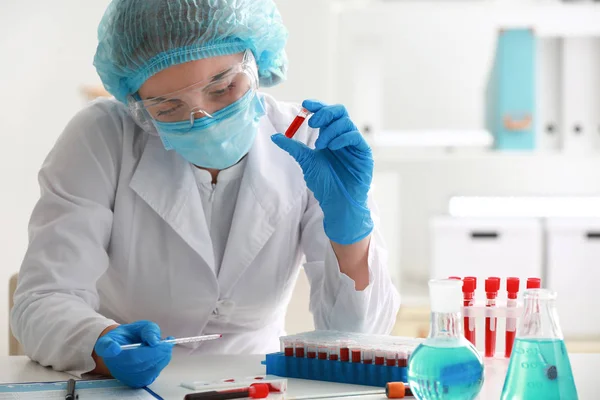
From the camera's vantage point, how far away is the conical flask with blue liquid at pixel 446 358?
35.6 inches

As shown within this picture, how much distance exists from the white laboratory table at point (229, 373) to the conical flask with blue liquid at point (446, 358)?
0.18 metres

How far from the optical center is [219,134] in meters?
1.43

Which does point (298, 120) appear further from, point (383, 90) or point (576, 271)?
point (383, 90)

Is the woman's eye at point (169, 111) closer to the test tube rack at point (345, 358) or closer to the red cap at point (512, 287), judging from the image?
the test tube rack at point (345, 358)

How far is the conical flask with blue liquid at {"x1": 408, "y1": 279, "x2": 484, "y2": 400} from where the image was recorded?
2.97ft

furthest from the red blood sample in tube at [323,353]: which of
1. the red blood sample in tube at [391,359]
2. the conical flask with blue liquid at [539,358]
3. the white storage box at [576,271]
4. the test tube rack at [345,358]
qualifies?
the white storage box at [576,271]

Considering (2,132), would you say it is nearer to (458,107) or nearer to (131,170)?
(131,170)

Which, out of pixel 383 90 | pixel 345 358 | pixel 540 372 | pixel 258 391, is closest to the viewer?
pixel 540 372

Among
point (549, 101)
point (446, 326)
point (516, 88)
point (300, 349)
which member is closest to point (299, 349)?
point (300, 349)

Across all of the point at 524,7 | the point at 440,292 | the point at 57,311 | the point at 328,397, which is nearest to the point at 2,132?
the point at 57,311

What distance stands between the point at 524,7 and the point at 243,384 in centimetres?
204

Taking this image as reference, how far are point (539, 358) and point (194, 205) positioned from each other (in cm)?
85

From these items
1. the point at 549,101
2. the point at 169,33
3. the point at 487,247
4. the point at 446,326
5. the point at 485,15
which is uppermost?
the point at 485,15

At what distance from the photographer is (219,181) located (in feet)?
5.24
